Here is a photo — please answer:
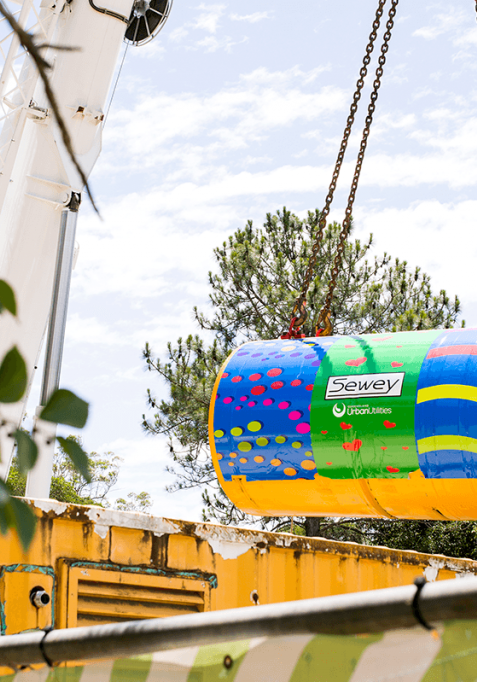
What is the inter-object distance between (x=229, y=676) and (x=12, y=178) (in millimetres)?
4983

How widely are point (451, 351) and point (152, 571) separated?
66.3 inches

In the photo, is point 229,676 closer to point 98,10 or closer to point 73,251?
point 73,251

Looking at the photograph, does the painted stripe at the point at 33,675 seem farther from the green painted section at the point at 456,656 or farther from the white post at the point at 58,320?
the white post at the point at 58,320

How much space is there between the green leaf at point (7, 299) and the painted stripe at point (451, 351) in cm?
194

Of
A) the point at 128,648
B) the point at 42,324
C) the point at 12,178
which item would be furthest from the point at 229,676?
the point at 12,178

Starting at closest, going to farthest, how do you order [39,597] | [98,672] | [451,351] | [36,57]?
[36,57] → [98,672] → [451,351] → [39,597]

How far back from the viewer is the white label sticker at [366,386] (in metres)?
2.49

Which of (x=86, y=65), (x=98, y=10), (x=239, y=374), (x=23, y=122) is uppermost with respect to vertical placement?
(x=98, y=10)

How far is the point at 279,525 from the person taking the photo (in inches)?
521

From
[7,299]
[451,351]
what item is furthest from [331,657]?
[451,351]

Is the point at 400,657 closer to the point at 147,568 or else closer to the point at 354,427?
the point at 354,427

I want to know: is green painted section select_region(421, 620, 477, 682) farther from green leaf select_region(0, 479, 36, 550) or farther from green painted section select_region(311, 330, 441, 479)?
green painted section select_region(311, 330, 441, 479)

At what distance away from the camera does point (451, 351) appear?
8.17 feet

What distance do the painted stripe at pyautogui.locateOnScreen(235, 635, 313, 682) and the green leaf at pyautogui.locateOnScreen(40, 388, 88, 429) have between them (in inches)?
18.3
